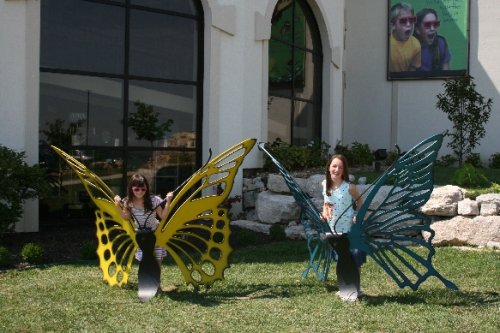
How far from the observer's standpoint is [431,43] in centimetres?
1877

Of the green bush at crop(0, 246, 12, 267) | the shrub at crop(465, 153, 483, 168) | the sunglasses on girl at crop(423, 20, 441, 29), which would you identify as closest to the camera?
the green bush at crop(0, 246, 12, 267)

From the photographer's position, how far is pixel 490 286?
764cm

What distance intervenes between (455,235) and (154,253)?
16.4 ft

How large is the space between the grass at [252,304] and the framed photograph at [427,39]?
→ 10.6 meters

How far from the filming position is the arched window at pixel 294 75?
15062mm

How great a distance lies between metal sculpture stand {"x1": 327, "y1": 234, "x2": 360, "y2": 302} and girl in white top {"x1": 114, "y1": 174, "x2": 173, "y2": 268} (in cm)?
177

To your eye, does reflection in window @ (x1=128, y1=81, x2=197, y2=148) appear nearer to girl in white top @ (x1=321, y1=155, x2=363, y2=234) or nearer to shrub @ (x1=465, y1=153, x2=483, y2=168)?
girl in white top @ (x1=321, y1=155, x2=363, y2=234)

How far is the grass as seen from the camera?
5.93m

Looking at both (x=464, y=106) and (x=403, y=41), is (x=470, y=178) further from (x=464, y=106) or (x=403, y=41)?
(x=403, y=41)

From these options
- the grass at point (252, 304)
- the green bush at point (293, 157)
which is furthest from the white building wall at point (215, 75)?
the grass at point (252, 304)

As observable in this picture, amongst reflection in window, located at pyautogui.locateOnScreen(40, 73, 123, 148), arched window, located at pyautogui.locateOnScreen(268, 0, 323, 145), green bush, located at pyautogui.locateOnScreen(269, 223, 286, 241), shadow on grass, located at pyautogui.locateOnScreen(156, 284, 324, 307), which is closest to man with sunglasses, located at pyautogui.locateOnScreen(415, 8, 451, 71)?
arched window, located at pyautogui.locateOnScreen(268, 0, 323, 145)

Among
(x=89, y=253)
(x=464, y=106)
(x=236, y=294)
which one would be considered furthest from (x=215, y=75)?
(x=236, y=294)

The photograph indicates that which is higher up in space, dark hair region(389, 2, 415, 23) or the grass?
dark hair region(389, 2, 415, 23)

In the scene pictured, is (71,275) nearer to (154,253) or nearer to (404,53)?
(154,253)
